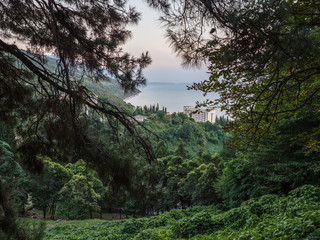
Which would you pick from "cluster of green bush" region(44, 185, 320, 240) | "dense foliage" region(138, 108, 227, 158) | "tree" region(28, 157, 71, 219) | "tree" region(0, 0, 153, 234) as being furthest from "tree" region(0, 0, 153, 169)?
"dense foliage" region(138, 108, 227, 158)

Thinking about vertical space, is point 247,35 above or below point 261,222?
above

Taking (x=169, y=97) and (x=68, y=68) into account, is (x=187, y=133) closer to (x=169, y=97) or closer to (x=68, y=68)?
(x=169, y=97)

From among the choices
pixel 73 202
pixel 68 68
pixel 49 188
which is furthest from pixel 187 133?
pixel 68 68

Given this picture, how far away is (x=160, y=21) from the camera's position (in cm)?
228

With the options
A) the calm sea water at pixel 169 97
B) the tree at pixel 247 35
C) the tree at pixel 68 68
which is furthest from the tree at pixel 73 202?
the calm sea water at pixel 169 97

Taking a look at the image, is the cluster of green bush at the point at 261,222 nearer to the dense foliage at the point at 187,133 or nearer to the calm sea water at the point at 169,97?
the dense foliage at the point at 187,133

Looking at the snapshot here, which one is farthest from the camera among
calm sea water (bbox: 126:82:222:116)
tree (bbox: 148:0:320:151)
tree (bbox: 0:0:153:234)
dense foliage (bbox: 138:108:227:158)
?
calm sea water (bbox: 126:82:222:116)

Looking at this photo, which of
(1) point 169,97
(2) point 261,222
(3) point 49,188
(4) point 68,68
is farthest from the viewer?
(1) point 169,97

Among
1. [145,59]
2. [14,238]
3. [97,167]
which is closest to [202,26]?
[145,59]

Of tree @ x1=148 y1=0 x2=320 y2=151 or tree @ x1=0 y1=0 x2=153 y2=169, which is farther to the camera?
tree @ x1=0 y1=0 x2=153 y2=169

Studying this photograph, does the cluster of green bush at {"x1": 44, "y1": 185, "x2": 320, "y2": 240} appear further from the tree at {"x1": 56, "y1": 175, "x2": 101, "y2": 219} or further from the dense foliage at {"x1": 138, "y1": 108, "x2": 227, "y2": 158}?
the dense foliage at {"x1": 138, "y1": 108, "x2": 227, "y2": 158}

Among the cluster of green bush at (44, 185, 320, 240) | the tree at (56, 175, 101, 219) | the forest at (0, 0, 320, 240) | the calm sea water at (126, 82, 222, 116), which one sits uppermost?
the calm sea water at (126, 82, 222, 116)

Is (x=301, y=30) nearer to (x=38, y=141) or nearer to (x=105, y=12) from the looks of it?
(x=105, y=12)

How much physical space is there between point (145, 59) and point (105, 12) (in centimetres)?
92
